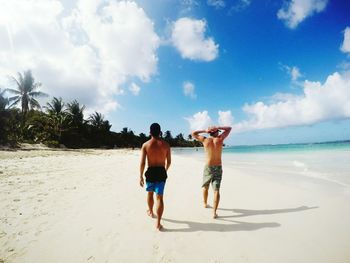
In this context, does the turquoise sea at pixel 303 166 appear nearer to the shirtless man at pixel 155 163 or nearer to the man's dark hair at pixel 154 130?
the shirtless man at pixel 155 163

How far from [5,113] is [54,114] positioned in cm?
1561

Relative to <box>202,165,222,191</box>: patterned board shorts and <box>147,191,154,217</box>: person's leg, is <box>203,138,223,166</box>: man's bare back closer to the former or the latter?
<box>202,165,222,191</box>: patterned board shorts

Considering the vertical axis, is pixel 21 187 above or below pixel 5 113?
below

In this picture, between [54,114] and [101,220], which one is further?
[54,114]

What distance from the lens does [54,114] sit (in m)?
38.8

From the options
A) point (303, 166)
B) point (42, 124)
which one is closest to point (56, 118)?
point (42, 124)

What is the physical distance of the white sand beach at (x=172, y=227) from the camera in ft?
9.91

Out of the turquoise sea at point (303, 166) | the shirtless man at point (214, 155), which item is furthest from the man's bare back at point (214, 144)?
the turquoise sea at point (303, 166)

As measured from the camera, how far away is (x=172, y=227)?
3902 mm

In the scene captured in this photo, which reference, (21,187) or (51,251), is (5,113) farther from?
(51,251)

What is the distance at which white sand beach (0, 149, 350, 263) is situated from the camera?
302 cm

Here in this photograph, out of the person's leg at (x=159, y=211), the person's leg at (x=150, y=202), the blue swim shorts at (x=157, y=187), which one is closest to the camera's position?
the person's leg at (x=159, y=211)

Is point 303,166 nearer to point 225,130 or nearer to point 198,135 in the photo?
point 225,130

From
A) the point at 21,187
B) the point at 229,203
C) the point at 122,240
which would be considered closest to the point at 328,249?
the point at 229,203
